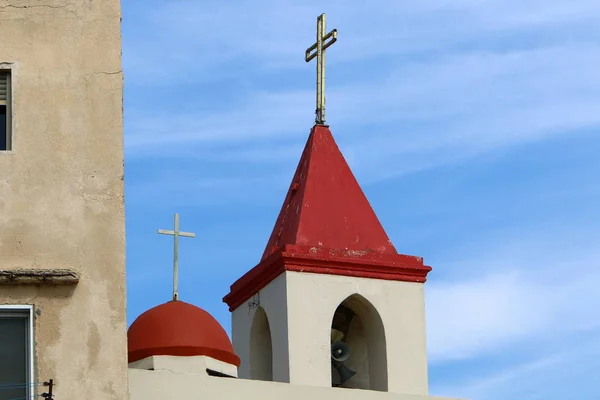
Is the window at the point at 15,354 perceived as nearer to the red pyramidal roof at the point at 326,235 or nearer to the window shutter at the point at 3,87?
the window shutter at the point at 3,87

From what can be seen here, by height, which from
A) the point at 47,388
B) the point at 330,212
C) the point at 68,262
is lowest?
the point at 47,388

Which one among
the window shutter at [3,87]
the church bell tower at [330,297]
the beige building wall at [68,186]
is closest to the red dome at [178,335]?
the church bell tower at [330,297]

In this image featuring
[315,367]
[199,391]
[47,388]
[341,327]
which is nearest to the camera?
[47,388]

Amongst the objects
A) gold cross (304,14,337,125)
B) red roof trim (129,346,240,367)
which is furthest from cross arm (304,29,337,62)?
red roof trim (129,346,240,367)

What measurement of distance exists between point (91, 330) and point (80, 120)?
5.09 ft

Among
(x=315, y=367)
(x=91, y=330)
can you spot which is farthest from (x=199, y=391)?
(x=315, y=367)

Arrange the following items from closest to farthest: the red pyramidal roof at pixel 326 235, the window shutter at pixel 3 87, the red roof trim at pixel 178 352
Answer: the window shutter at pixel 3 87 < the red roof trim at pixel 178 352 < the red pyramidal roof at pixel 326 235

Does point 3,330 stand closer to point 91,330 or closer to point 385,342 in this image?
point 91,330

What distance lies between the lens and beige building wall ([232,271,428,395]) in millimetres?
20625

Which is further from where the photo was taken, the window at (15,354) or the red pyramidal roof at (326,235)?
the red pyramidal roof at (326,235)

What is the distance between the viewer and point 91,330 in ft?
39.8

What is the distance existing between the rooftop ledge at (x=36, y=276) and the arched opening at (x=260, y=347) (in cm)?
984

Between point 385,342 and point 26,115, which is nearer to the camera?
point 26,115

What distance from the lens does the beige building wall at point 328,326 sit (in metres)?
20.6
